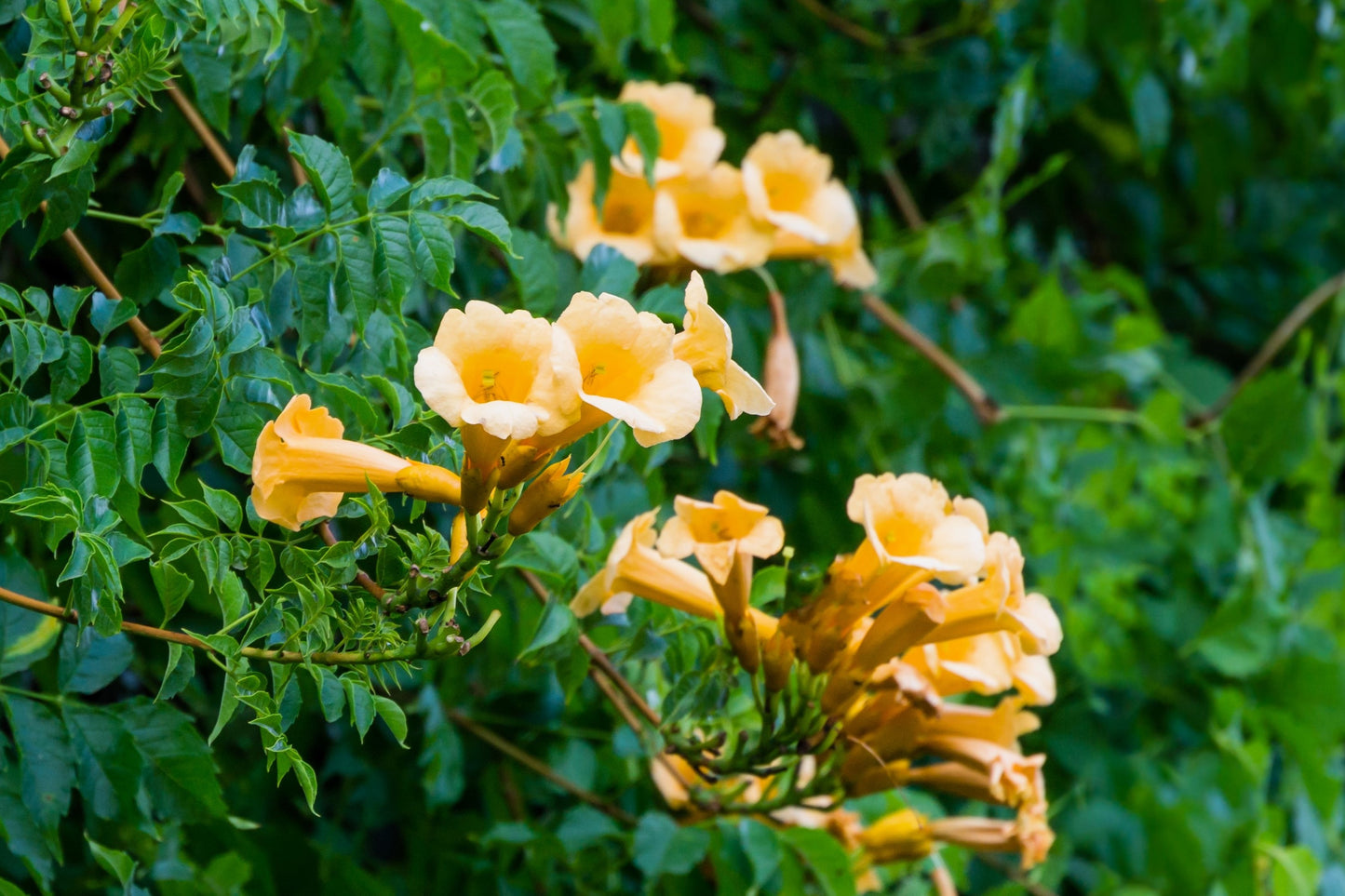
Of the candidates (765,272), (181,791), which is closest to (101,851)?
(181,791)

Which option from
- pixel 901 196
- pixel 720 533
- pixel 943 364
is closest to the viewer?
pixel 720 533

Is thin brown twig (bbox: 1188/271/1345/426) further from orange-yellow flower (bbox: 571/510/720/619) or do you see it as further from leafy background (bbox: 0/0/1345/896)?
orange-yellow flower (bbox: 571/510/720/619)

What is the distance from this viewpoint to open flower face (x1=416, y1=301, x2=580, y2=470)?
0.75m

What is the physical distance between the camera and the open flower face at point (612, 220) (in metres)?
1.49

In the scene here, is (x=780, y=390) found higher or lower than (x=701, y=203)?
lower

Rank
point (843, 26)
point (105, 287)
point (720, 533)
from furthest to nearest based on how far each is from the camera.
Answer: point (843, 26) → point (720, 533) → point (105, 287)

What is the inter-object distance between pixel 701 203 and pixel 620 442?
603mm

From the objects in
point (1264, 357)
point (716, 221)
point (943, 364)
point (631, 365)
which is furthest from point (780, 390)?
point (1264, 357)

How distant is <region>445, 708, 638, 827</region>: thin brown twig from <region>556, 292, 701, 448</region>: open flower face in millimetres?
766

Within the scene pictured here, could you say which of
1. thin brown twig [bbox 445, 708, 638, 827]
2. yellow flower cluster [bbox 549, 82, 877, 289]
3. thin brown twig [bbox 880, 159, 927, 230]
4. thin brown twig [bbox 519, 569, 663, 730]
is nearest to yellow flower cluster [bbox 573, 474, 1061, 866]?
thin brown twig [bbox 519, 569, 663, 730]

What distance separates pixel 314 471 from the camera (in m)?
0.87

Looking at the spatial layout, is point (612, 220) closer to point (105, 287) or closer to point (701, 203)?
point (701, 203)

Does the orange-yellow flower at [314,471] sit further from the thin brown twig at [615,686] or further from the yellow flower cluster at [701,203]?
the yellow flower cluster at [701,203]

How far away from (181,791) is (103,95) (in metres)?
0.62
